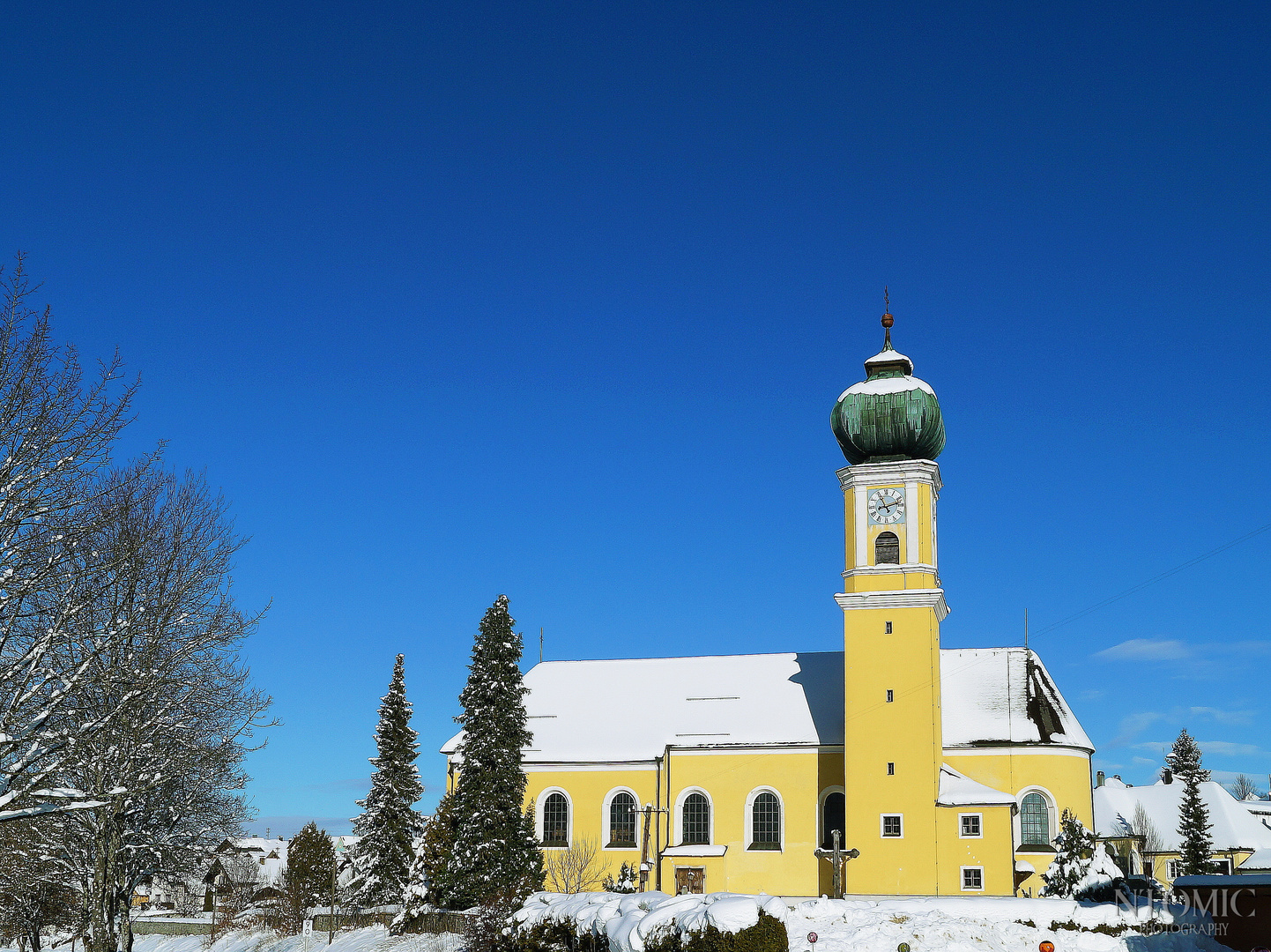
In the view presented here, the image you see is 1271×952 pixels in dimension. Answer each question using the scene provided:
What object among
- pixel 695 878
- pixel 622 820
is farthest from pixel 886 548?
pixel 622 820

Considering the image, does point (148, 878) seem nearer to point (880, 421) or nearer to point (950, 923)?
point (950, 923)

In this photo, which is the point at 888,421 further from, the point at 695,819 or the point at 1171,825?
the point at 1171,825

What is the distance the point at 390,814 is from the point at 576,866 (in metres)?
6.97

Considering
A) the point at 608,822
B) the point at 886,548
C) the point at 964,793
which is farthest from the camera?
the point at 608,822

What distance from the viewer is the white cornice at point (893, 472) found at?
41.2 metres

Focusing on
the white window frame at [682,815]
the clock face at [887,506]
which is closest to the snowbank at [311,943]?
the white window frame at [682,815]

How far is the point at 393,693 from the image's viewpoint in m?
46.1

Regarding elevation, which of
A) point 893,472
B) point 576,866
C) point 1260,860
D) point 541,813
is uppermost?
point 893,472

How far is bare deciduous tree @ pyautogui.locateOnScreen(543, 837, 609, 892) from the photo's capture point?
42750 millimetres

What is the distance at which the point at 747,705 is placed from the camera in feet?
147

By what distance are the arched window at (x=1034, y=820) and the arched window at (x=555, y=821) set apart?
15735 mm

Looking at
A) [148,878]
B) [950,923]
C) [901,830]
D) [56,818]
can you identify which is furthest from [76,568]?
[901,830]

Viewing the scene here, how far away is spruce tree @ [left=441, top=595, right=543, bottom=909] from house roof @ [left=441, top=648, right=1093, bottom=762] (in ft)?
19.0

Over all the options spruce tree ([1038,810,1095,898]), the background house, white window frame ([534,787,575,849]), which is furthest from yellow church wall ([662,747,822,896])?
the background house
